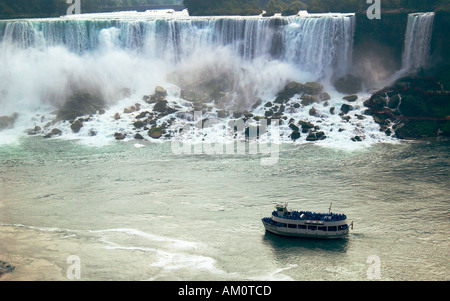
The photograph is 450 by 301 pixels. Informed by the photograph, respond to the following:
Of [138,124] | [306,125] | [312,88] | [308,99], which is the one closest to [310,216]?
[306,125]

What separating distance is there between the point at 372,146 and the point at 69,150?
21350 millimetres

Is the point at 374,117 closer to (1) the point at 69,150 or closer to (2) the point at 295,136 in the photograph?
(2) the point at 295,136

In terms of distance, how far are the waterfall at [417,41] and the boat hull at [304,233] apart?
29.3 m

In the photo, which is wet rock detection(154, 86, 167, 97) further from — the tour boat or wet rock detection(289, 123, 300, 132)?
the tour boat

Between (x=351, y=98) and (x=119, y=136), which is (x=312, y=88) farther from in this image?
(x=119, y=136)

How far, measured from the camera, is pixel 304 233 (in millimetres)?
28281

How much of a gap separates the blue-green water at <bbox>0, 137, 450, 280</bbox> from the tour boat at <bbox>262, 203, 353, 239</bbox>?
42 centimetres

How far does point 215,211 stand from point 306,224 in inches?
198

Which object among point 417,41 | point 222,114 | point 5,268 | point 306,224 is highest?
point 417,41

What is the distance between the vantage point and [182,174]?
37.3 meters

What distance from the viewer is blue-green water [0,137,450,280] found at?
→ 25172 mm

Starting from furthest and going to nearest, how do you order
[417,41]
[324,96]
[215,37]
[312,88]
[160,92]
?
1. [215,37]
2. [160,92]
3. [417,41]
4. [312,88]
5. [324,96]

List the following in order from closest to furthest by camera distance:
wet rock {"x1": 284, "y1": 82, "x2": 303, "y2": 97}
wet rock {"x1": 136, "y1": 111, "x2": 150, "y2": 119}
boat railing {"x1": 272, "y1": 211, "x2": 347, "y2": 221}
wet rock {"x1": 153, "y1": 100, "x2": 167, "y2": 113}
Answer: boat railing {"x1": 272, "y1": 211, "x2": 347, "y2": 221} → wet rock {"x1": 136, "y1": 111, "x2": 150, "y2": 119} → wet rock {"x1": 153, "y1": 100, "x2": 167, "y2": 113} → wet rock {"x1": 284, "y1": 82, "x2": 303, "y2": 97}

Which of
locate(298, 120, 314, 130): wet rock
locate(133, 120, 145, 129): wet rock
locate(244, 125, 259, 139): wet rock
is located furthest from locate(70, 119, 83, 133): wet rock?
locate(298, 120, 314, 130): wet rock
